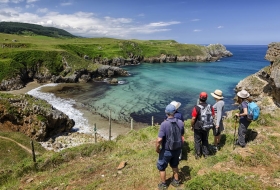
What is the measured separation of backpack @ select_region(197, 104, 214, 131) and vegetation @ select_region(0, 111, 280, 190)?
1551mm

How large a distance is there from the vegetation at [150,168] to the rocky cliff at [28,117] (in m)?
14.5

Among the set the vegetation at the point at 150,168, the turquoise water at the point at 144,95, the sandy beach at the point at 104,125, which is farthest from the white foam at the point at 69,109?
the vegetation at the point at 150,168

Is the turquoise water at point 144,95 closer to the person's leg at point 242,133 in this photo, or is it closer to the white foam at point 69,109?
the white foam at point 69,109

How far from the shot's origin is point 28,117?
26.8m

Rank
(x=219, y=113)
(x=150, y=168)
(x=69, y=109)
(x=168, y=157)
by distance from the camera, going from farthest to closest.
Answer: (x=69, y=109), (x=219, y=113), (x=150, y=168), (x=168, y=157)

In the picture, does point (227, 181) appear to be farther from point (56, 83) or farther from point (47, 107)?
point (56, 83)

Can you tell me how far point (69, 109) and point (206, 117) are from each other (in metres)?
34.2

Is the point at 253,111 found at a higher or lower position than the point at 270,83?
higher

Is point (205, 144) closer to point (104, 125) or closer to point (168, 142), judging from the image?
point (168, 142)

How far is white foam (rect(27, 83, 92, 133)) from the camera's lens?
3159 cm

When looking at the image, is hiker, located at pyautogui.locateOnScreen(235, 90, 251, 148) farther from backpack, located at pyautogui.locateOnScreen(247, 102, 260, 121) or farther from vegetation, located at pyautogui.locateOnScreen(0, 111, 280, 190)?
vegetation, located at pyautogui.locateOnScreen(0, 111, 280, 190)

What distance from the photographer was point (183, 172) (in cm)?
890

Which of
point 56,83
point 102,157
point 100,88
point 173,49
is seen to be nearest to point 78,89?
point 100,88

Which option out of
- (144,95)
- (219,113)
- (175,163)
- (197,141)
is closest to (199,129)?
(197,141)
